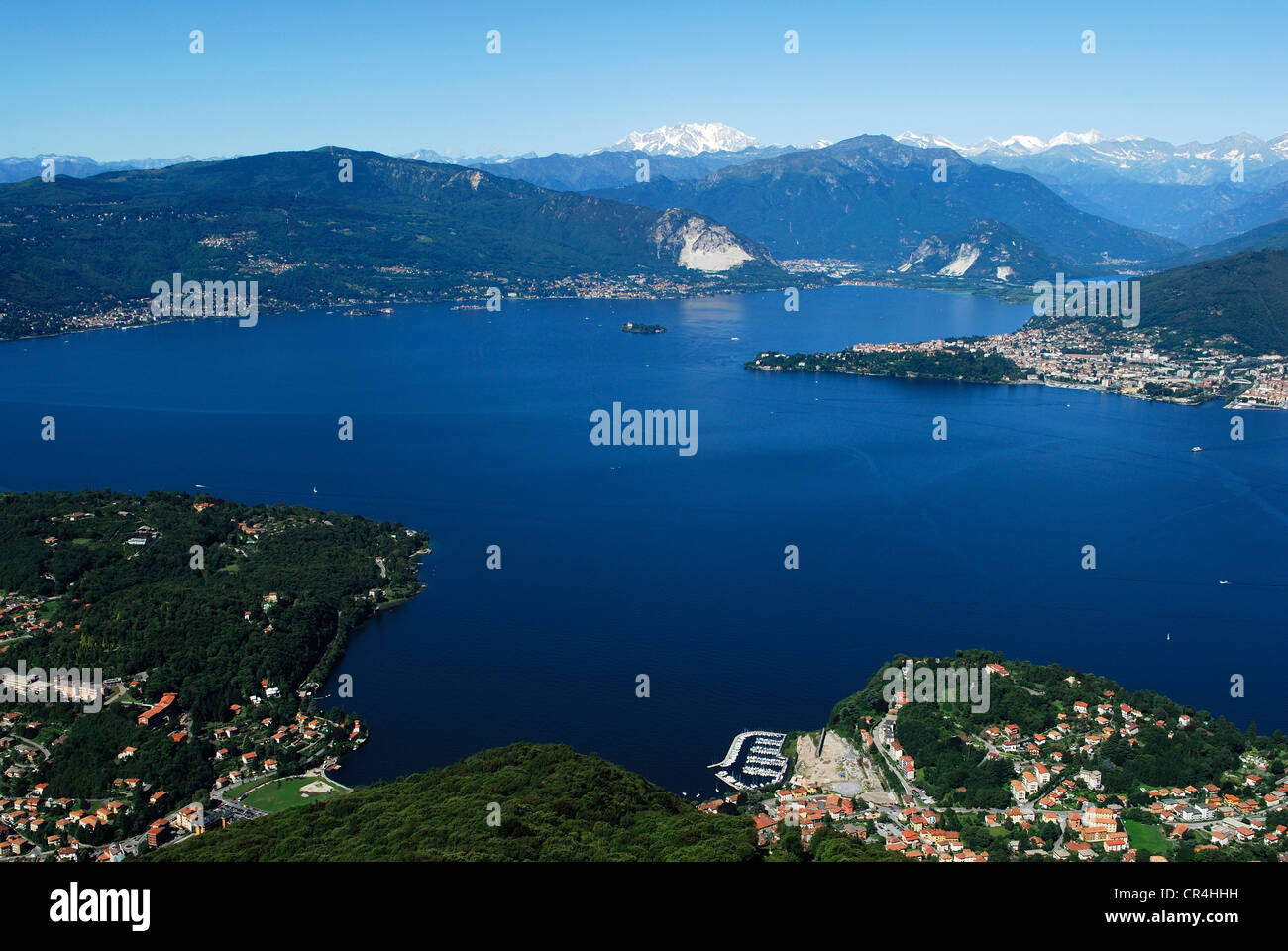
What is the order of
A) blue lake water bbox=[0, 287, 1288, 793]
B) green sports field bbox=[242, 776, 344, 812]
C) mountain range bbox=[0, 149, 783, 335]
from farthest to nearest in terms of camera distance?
mountain range bbox=[0, 149, 783, 335]
blue lake water bbox=[0, 287, 1288, 793]
green sports field bbox=[242, 776, 344, 812]

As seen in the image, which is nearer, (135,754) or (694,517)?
(135,754)

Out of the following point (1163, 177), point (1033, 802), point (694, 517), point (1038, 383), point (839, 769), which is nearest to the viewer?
point (1033, 802)

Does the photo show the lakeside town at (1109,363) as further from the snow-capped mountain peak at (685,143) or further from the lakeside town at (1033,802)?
the snow-capped mountain peak at (685,143)

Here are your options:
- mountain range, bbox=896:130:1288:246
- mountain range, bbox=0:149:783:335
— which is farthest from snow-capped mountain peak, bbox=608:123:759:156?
mountain range, bbox=0:149:783:335

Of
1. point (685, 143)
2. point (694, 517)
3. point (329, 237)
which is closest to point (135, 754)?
point (694, 517)

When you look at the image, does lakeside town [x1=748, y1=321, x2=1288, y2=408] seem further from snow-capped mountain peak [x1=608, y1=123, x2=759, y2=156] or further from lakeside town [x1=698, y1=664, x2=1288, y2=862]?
snow-capped mountain peak [x1=608, y1=123, x2=759, y2=156]

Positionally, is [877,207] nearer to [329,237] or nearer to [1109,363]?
[329,237]
